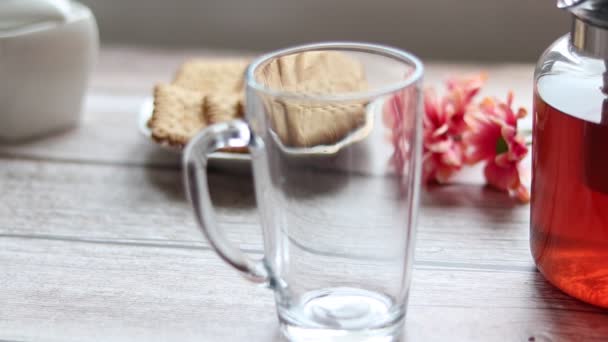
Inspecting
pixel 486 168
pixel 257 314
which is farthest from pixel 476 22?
pixel 257 314

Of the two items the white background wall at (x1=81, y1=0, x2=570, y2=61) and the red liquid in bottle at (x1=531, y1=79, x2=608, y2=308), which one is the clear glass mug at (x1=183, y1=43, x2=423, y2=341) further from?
the white background wall at (x1=81, y1=0, x2=570, y2=61)

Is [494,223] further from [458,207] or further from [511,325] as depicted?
[511,325]

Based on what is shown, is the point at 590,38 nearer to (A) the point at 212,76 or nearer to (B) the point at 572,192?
(B) the point at 572,192

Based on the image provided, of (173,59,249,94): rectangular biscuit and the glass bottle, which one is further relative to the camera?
(173,59,249,94): rectangular biscuit

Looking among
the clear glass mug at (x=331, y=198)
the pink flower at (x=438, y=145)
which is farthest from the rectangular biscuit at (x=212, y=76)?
the clear glass mug at (x=331, y=198)

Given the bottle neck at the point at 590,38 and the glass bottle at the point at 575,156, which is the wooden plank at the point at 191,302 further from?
the bottle neck at the point at 590,38

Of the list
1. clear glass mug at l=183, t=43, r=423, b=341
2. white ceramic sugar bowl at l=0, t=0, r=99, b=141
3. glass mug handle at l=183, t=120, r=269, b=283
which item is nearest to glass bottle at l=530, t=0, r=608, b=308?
clear glass mug at l=183, t=43, r=423, b=341
